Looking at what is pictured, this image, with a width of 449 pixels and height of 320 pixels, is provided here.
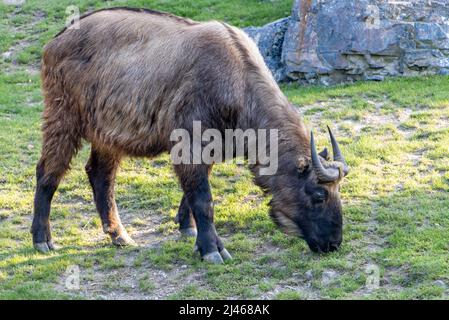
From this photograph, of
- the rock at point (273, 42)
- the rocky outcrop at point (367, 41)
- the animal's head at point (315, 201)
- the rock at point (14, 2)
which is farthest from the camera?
the rock at point (14, 2)

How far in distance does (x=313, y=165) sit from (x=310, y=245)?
79cm

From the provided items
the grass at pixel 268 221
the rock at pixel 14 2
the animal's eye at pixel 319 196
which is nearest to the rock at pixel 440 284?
the grass at pixel 268 221

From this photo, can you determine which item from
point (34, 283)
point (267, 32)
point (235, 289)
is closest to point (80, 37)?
point (34, 283)

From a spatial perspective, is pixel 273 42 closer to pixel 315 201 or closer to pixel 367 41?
pixel 367 41

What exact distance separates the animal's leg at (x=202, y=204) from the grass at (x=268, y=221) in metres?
0.16

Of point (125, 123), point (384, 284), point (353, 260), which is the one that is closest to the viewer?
point (384, 284)

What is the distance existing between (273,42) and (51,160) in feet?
20.8

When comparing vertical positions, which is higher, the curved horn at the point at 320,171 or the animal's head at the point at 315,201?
the curved horn at the point at 320,171

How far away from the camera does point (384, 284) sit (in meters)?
7.04

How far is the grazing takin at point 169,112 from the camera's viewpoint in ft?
24.9

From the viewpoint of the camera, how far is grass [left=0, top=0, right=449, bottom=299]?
7.16 m

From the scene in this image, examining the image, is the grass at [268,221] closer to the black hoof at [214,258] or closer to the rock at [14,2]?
the black hoof at [214,258]

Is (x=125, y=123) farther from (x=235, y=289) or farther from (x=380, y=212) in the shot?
(x=380, y=212)

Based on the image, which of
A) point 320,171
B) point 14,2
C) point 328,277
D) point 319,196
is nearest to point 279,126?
point 320,171
